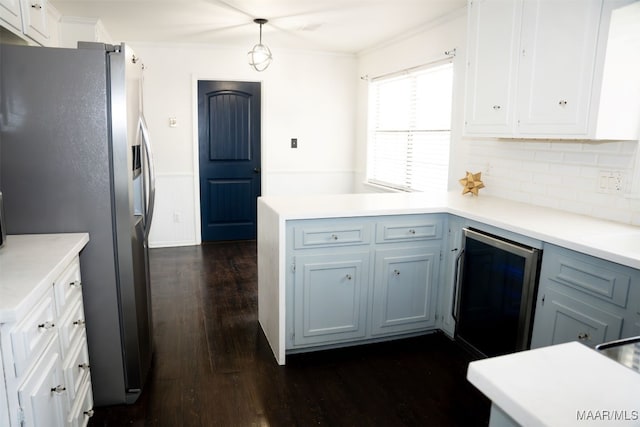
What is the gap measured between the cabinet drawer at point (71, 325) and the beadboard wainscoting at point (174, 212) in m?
3.41

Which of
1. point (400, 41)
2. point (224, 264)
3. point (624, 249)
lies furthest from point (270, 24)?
point (624, 249)

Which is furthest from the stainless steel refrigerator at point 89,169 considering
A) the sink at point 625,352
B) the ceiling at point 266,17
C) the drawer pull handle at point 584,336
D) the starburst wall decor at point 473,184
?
the starburst wall decor at point 473,184

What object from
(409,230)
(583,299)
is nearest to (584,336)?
(583,299)

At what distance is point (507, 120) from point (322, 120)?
3245mm

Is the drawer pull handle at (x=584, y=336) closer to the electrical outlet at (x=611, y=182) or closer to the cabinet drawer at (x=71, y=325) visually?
the electrical outlet at (x=611, y=182)

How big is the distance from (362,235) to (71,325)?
1.56 meters

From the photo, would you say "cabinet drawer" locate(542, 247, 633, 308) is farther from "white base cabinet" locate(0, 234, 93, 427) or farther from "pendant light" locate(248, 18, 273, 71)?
"pendant light" locate(248, 18, 273, 71)

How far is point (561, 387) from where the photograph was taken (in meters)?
0.71

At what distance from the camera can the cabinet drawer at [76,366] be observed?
1.73 metres

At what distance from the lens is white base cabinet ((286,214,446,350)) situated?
2.58 meters

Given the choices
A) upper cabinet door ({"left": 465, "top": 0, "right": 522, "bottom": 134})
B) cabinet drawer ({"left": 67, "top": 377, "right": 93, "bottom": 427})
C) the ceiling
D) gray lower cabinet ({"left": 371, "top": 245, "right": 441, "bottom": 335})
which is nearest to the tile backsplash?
upper cabinet door ({"left": 465, "top": 0, "right": 522, "bottom": 134})

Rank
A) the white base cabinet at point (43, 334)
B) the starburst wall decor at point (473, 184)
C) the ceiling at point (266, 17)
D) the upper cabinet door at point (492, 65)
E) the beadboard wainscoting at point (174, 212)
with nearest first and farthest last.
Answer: the white base cabinet at point (43, 334) < the upper cabinet door at point (492, 65) < the starburst wall decor at point (473, 184) < the ceiling at point (266, 17) < the beadboard wainscoting at point (174, 212)

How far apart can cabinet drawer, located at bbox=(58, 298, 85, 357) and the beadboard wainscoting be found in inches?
134

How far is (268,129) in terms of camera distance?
5.55 m
